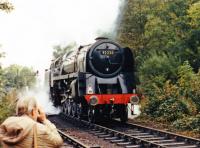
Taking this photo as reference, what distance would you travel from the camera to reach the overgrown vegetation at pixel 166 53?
18.0 meters

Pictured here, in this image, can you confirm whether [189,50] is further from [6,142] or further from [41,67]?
[6,142]

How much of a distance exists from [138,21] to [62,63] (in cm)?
860

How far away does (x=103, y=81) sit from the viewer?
18.0 meters

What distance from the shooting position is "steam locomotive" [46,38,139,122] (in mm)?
17375

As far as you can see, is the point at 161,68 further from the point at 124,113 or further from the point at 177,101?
the point at 124,113

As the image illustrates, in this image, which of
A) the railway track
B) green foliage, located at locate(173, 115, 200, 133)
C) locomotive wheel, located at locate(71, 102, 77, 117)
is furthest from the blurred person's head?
locomotive wheel, located at locate(71, 102, 77, 117)

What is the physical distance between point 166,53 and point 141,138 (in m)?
13.6

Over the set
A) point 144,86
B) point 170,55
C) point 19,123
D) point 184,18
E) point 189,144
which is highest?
point 184,18

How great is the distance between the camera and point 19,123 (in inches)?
137

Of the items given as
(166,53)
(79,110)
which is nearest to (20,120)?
(79,110)

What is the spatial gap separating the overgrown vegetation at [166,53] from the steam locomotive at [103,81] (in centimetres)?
169

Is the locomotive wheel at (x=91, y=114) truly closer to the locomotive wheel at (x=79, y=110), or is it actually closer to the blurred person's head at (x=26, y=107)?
the locomotive wheel at (x=79, y=110)

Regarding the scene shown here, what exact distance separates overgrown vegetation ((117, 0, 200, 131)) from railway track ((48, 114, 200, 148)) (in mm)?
2035

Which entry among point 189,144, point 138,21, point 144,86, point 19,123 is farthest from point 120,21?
point 19,123
